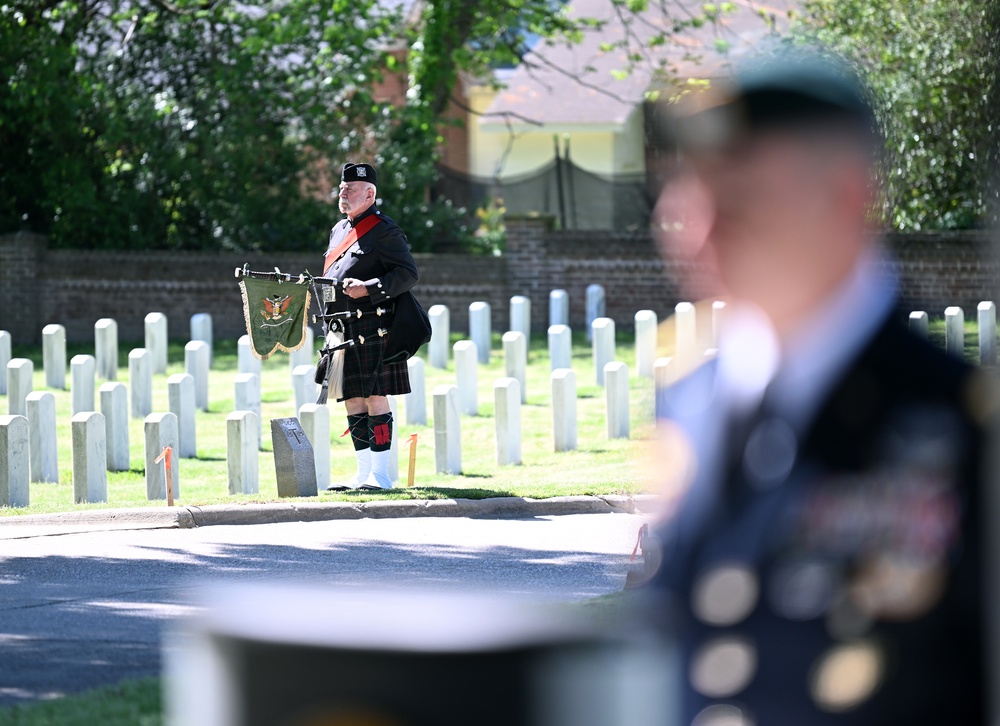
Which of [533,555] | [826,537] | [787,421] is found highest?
[787,421]

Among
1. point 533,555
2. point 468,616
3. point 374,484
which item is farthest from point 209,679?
point 374,484

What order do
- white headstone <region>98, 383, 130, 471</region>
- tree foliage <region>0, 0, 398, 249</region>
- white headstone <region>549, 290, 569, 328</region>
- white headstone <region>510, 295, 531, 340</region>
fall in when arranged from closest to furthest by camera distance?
white headstone <region>98, 383, 130, 471</region>, white headstone <region>510, 295, 531, 340</region>, white headstone <region>549, 290, 569, 328</region>, tree foliage <region>0, 0, 398, 249</region>

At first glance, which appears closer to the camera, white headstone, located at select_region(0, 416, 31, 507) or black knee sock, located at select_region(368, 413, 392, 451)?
white headstone, located at select_region(0, 416, 31, 507)

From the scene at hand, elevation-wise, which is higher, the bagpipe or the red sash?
the red sash

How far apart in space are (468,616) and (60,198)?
23.2m

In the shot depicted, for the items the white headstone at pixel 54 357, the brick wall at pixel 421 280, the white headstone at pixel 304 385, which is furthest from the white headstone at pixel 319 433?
the brick wall at pixel 421 280

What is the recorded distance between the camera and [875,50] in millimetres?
23469

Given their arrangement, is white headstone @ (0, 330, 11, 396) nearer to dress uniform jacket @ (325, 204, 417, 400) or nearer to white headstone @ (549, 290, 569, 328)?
white headstone @ (549, 290, 569, 328)

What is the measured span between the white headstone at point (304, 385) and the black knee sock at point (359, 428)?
10.7 ft

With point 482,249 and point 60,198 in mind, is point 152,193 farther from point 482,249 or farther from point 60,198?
point 482,249

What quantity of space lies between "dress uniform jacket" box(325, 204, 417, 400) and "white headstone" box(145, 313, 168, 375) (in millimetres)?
8451

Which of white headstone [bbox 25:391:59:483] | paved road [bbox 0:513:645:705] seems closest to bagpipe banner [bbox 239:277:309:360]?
white headstone [bbox 25:391:59:483]

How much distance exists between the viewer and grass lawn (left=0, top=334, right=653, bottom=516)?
1066 centimetres

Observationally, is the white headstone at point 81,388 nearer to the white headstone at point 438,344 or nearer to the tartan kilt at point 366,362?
the white headstone at point 438,344
